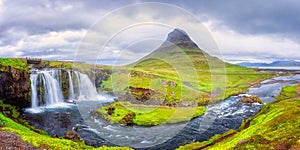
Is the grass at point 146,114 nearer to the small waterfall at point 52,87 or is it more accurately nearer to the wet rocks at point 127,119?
the wet rocks at point 127,119

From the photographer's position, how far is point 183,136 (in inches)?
2303

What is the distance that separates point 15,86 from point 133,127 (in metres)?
37.8

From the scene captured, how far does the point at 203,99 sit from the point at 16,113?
62145 millimetres

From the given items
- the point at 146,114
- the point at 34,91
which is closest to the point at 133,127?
the point at 146,114

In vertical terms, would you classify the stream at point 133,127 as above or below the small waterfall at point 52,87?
below

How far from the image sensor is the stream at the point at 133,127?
54.7 m

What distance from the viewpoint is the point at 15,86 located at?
7912cm

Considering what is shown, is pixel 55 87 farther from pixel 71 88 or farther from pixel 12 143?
pixel 12 143

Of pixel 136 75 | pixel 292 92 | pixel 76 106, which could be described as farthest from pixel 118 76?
pixel 292 92

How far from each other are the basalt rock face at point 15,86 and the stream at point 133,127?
480cm

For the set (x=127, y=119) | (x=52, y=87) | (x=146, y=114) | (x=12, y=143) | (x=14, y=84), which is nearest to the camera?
(x=12, y=143)

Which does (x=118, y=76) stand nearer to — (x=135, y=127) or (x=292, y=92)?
(x=135, y=127)

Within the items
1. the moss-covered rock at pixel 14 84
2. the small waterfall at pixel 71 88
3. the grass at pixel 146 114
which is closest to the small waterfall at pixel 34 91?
the moss-covered rock at pixel 14 84

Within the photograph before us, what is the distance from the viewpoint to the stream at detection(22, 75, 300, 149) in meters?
54.7
